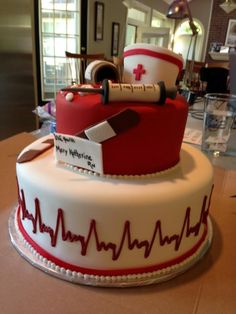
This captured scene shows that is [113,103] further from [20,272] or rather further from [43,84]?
[43,84]

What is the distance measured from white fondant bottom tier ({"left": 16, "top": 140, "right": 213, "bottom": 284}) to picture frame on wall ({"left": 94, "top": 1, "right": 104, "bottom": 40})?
427 centimetres

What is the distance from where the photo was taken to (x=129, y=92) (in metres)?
0.63

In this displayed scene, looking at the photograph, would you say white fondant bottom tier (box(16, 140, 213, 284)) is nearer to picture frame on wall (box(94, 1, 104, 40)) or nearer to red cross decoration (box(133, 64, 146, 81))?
red cross decoration (box(133, 64, 146, 81))

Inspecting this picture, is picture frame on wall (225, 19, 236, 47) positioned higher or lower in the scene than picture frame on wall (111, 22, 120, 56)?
higher

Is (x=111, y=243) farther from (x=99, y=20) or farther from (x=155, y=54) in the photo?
(x=99, y=20)

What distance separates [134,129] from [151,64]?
0.60 feet

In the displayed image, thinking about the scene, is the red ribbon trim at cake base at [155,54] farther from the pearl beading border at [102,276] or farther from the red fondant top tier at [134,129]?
the pearl beading border at [102,276]

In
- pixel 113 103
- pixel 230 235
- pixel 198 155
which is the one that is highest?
pixel 113 103

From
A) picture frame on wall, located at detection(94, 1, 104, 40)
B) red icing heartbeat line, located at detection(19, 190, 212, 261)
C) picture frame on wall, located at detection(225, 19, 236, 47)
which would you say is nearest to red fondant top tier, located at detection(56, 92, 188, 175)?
red icing heartbeat line, located at detection(19, 190, 212, 261)

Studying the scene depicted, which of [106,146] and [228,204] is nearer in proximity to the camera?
[106,146]

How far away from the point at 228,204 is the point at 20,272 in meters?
0.78

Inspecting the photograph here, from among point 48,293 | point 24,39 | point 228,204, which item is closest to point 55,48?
point 24,39

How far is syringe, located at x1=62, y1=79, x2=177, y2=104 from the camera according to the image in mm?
619

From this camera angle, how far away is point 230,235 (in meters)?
0.92
